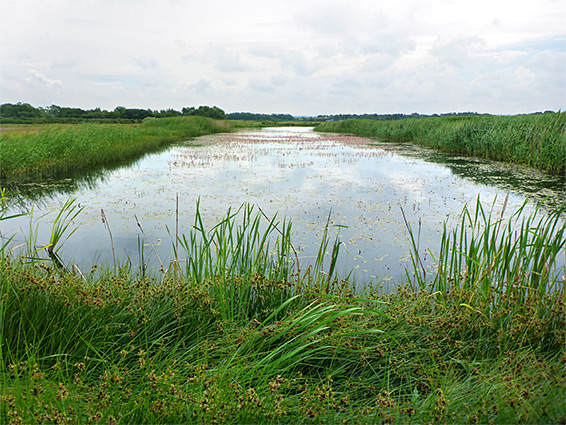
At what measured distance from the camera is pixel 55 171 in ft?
33.4

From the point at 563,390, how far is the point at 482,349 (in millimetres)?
772

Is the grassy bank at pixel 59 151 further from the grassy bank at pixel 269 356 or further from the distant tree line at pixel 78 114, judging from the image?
the distant tree line at pixel 78 114

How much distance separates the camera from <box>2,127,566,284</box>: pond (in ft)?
15.4

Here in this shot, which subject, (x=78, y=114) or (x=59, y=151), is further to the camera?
(x=78, y=114)

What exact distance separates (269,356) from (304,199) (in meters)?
5.70

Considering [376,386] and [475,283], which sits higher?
[475,283]

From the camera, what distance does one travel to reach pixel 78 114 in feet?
130

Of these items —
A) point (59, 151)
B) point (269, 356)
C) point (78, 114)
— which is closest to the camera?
point (269, 356)

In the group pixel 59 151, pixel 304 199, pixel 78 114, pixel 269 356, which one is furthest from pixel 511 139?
pixel 78 114

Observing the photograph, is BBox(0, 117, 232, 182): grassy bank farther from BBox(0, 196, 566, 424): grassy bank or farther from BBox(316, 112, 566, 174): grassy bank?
BBox(316, 112, 566, 174): grassy bank

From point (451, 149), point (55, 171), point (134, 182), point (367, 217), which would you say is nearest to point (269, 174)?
point (134, 182)

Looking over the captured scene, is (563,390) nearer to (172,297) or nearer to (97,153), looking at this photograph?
(172,297)

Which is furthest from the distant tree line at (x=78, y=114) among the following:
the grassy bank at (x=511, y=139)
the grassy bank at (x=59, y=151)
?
the grassy bank at (x=511, y=139)

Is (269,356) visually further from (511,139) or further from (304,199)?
(511,139)
